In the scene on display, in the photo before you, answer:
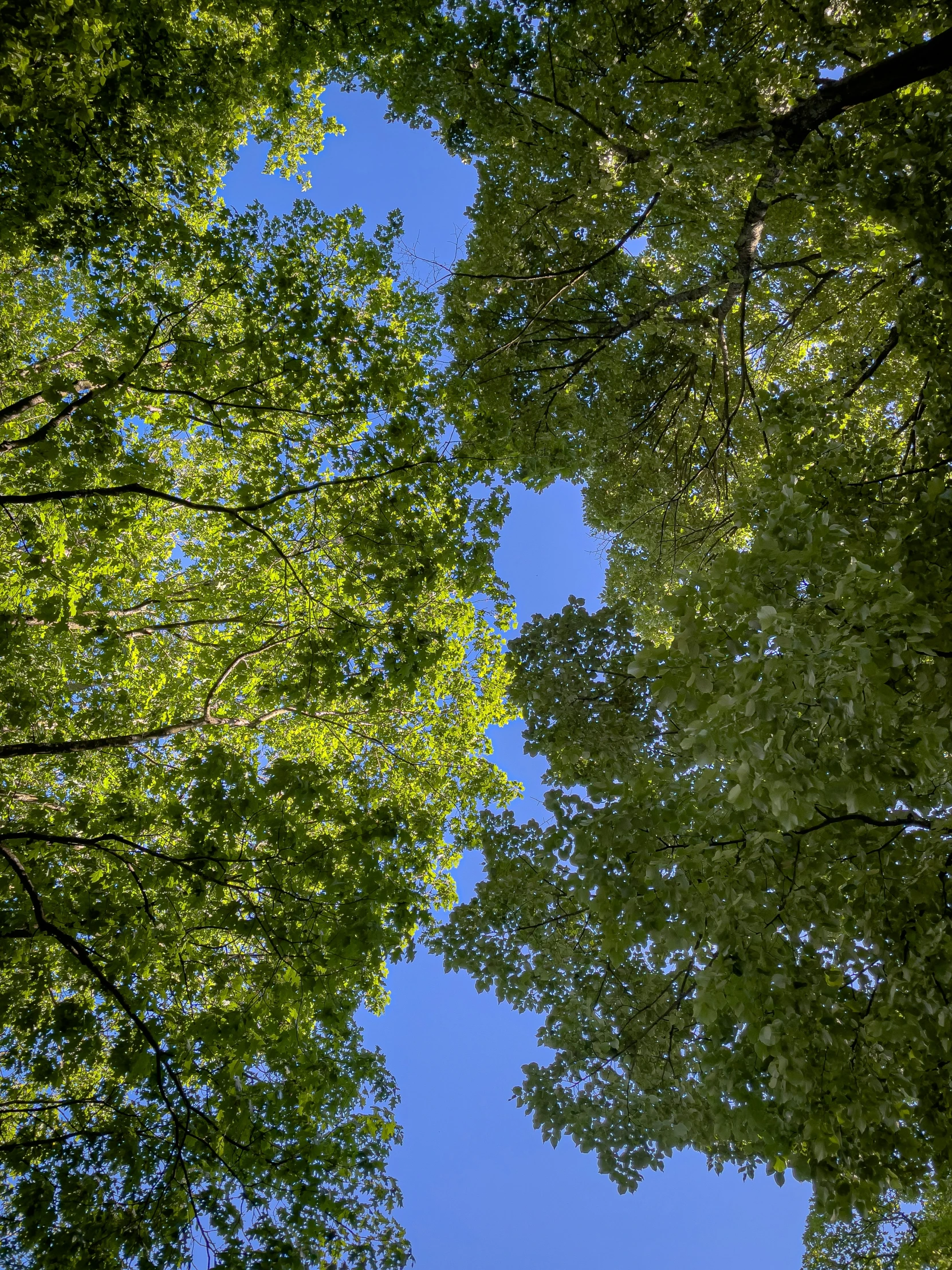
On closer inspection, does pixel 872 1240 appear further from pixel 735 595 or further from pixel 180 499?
pixel 180 499

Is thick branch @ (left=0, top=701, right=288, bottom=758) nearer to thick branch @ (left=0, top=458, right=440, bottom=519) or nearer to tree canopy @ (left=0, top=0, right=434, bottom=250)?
thick branch @ (left=0, top=458, right=440, bottom=519)

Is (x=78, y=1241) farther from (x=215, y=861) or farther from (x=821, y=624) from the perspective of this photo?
(x=821, y=624)

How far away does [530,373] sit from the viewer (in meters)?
10.0

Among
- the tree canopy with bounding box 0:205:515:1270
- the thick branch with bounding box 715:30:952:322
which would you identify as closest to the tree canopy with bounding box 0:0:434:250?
the tree canopy with bounding box 0:205:515:1270

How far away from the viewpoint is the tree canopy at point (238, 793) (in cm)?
569

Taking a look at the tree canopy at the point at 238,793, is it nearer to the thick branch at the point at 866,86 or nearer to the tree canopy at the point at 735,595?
the tree canopy at the point at 735,595

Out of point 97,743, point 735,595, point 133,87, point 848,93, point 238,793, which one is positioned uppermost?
point 133,87

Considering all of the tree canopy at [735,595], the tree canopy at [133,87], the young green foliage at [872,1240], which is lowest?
the young green foliage at [872,1240]

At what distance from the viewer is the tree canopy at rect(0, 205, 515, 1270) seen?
5.69 metres

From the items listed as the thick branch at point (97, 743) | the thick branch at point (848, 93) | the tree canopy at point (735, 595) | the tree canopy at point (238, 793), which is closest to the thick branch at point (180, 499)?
the tree canopy at point (238, 793)

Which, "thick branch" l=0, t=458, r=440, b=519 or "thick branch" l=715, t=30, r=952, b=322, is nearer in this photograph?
"thick branch" l=715, t=30, r=952, b=322

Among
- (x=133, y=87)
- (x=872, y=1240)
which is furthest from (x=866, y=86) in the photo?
(x=872, y=1240)

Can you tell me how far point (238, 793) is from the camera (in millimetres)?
6520

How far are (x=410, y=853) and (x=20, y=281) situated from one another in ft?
48.5
